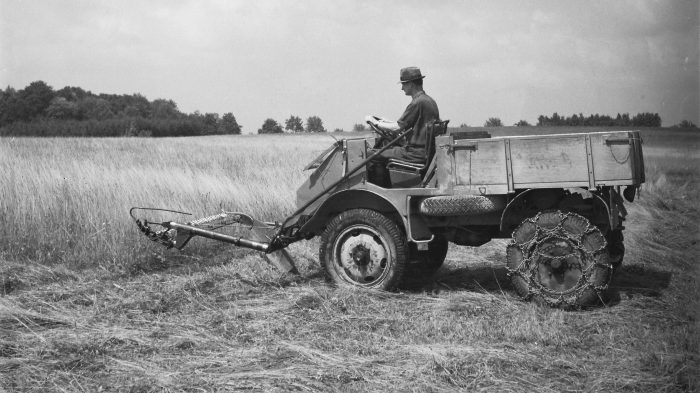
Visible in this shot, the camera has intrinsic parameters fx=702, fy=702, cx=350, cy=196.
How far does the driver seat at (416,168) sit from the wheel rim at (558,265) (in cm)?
136

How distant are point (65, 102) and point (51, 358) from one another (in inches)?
2690

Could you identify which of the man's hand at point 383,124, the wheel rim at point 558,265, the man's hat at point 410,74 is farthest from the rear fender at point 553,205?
the man's hat at point 410,74

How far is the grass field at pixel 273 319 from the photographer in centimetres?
460

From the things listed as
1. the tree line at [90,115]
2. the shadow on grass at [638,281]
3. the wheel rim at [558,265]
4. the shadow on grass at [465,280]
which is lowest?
the shadow on grass at [638,281]

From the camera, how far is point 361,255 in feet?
23.1

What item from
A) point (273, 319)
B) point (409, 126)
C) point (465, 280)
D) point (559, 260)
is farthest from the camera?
point (465, 280)

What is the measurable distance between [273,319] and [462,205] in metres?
2.02

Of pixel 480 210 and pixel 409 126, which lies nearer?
pixel 480 210

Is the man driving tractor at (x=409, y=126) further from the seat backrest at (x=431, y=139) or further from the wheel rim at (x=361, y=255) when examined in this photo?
the wheel rim at (x=361, y=255)

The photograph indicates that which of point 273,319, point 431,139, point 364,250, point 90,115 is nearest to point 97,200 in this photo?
point 364,250

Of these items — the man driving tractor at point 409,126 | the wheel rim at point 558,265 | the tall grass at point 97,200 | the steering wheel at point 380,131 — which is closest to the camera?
the wheel rim at point 558,265

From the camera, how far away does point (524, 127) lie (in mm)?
52500

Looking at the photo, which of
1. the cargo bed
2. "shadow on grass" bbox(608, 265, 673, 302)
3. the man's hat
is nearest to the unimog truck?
the cargo bed

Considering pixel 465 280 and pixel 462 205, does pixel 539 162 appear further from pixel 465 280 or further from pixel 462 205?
pixel 465 280
